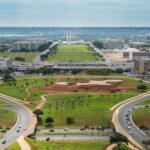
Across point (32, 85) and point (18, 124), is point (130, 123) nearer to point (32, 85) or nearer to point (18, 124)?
point (18, 124)

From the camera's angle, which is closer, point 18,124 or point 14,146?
point 14,146

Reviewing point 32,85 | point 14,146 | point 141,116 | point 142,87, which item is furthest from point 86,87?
point 14,146

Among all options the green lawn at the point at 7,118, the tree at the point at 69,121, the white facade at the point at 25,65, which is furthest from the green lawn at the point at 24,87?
the white facade at the point at 25,65

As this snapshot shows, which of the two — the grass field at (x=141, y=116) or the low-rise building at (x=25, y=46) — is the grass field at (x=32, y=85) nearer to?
the grass field at (x=141, y=116)

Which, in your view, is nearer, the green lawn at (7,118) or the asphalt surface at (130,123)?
the asphalt surface at (130,123)

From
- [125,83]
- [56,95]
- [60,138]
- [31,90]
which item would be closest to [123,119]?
[60,138]


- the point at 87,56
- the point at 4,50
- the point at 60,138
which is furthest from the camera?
the point at 4,50

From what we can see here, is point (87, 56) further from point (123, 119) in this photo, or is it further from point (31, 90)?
point (123, 119)
